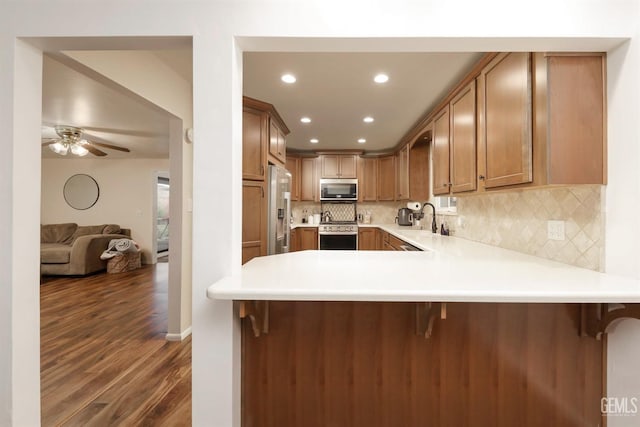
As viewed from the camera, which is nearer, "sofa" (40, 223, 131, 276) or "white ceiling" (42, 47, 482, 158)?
"white ceiling" (42, 47, 482, 158)

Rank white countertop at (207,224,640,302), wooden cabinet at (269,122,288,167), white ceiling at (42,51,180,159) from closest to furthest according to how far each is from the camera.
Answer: white countertop at (207,224,640,302) → white ceiling at (42,51,180,159) → wooden cabinet at (269,122,288,167)

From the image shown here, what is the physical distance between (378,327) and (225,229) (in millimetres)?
826

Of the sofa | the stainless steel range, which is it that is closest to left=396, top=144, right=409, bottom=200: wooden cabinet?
the stainless steel range

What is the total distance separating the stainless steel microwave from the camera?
5.48 m

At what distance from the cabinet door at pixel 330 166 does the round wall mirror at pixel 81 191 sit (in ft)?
15.8

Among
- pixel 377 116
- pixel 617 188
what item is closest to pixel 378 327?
pixel 617 188

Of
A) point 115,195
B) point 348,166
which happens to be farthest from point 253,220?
point 115,195

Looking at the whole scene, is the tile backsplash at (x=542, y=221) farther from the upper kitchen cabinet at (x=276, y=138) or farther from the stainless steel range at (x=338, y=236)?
the stainless steel range at (x=338, y=236)

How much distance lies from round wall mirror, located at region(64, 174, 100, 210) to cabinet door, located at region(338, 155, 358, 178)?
16.9 ft

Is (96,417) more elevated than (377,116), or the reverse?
(377,116)

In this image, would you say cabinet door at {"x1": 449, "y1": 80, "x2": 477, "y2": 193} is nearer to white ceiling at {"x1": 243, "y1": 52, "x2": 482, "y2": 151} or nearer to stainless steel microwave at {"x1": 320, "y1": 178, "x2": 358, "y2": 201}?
white ceiling at {"x1": 243, "y1": 52, "x2": 482, "y2": 151}

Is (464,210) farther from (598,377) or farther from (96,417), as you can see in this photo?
(96,417)

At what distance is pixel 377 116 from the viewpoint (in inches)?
144

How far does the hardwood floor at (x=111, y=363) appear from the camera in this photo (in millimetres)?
1800
